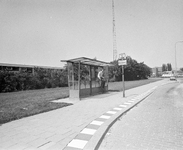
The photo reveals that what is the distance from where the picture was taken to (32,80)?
1948 cm

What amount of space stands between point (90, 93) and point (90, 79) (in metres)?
1.08

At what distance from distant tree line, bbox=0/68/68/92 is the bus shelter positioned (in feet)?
34.0

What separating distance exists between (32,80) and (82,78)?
11.9 meters

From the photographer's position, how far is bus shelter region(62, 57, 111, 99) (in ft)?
31.2

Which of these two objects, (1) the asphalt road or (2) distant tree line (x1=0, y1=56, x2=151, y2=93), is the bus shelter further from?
(1) the asphalt road

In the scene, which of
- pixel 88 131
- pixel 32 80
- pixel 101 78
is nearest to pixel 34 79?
pixel 32 80

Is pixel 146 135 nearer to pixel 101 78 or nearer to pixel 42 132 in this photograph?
pixel 42 132

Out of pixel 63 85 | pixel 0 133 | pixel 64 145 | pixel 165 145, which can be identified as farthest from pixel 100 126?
pixel 63 85

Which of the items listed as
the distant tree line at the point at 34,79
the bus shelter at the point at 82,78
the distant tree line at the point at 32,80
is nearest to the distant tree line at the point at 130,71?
the distant tree line at the point at 34,79

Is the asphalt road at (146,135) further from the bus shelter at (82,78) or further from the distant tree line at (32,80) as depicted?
the distant tree line at (32,80)

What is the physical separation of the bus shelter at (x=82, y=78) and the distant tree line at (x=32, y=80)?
408 inches

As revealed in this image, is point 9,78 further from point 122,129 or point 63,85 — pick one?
point 122,129

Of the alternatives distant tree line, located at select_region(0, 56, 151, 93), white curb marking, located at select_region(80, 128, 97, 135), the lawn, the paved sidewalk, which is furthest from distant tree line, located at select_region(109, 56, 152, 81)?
white curb marking, located at select_region(80, 128, 97, 135)

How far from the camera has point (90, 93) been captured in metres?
11.1
